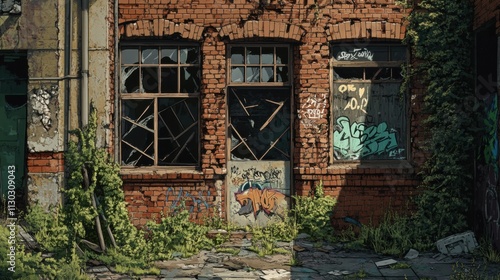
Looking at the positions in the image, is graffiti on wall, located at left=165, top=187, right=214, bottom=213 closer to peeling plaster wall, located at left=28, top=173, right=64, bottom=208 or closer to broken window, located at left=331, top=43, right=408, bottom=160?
peeling plaster wall, located at left=28, top=173, right=64, bottom=208

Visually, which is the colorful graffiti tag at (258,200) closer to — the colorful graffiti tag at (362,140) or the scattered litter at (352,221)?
the scattered litter at (352,221)

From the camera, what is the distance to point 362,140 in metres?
10.2

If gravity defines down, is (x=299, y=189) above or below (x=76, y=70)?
below

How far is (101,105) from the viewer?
9.73 metres

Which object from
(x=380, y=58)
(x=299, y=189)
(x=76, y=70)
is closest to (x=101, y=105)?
(x=76, y=70)

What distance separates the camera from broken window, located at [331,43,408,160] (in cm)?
1016

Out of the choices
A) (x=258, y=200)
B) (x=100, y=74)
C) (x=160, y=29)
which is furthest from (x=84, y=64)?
(x=258, y=200)

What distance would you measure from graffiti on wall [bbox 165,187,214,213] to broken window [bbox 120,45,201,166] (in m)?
0.51

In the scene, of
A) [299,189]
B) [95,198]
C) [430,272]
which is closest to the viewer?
[430,272]

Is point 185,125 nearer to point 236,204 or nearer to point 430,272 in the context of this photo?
point 236,204

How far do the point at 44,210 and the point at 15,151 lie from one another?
1.35 m

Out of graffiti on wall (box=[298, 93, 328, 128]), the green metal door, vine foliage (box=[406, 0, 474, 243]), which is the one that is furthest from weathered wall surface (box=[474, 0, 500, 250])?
the green metal door

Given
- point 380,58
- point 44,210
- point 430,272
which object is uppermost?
point 380,58

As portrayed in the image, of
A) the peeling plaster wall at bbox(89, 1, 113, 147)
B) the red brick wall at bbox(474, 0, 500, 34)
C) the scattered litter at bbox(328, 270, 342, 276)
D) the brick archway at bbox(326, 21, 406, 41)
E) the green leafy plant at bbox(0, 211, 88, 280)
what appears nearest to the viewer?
the green leafy plant at bbox(0, 211, 88, 280)
